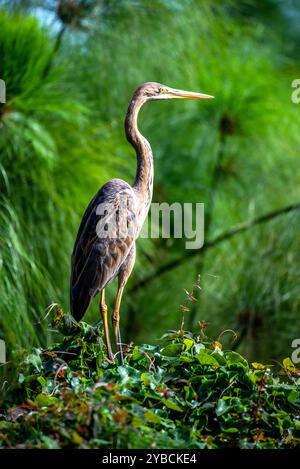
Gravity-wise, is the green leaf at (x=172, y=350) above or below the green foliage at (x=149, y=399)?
above

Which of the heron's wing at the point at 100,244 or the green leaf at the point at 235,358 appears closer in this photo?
the green leaf at the point at 235,358

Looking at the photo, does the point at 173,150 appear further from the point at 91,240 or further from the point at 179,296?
the point at 91,240

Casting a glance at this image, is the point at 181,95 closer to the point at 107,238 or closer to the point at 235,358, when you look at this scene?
the point at 107,238

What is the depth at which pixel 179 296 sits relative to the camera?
4.34 metres

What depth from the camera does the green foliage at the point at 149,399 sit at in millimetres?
1526

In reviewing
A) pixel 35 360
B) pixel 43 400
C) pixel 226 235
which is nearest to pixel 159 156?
pixel 226 235

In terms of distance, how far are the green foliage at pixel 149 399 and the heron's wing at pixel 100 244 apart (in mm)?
191

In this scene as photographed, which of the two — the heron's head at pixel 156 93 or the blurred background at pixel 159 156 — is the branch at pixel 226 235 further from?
the heron's head at pixel 156 93

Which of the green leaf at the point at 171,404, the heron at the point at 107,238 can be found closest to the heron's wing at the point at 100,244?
the heron at the point at 107,238

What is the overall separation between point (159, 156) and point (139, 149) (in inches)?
88.4

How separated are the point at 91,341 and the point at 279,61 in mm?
3569

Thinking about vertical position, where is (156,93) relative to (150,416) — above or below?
above

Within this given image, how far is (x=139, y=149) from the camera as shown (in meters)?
2.17

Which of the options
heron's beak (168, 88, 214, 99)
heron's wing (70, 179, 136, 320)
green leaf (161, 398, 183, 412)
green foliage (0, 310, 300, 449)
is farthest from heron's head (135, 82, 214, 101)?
green leaf (161, 398, 183, 412)
